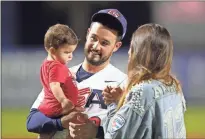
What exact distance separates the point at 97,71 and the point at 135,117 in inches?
15.2

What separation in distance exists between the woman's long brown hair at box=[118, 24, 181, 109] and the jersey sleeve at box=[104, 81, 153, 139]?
0.23ft

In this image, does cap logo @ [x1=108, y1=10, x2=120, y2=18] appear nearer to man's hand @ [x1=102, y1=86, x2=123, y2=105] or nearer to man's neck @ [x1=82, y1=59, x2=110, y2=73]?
man's neck @ [x1=82, y1=59, x2=110, y2=73]

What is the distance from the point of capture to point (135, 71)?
2.70 m

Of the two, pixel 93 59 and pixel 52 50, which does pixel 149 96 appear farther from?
pixel 52 50

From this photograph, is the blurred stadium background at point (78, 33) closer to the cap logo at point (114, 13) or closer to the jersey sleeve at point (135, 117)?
the cap logo at point (114, 13)

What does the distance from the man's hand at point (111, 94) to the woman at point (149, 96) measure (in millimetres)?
Result: 32

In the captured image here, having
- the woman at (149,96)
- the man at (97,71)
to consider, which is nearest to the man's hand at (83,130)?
the man at (97,71)

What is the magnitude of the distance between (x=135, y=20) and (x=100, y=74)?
331mm

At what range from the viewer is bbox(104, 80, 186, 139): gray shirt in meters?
2.58

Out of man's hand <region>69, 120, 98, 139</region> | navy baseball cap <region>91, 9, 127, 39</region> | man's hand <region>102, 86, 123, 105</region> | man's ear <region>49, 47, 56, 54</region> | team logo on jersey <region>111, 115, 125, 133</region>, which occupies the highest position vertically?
navy baseball cap <region>91, 9, 127, 39</region>

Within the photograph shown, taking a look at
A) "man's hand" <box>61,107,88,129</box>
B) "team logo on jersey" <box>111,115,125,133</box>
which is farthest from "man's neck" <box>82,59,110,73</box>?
"team logo on jersey" <box>111,115,125,133</box>

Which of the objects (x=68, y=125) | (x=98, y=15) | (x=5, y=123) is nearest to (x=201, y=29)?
(x=98, y=15)

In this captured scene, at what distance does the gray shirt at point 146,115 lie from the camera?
8.48 ft

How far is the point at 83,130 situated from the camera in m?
2.85
